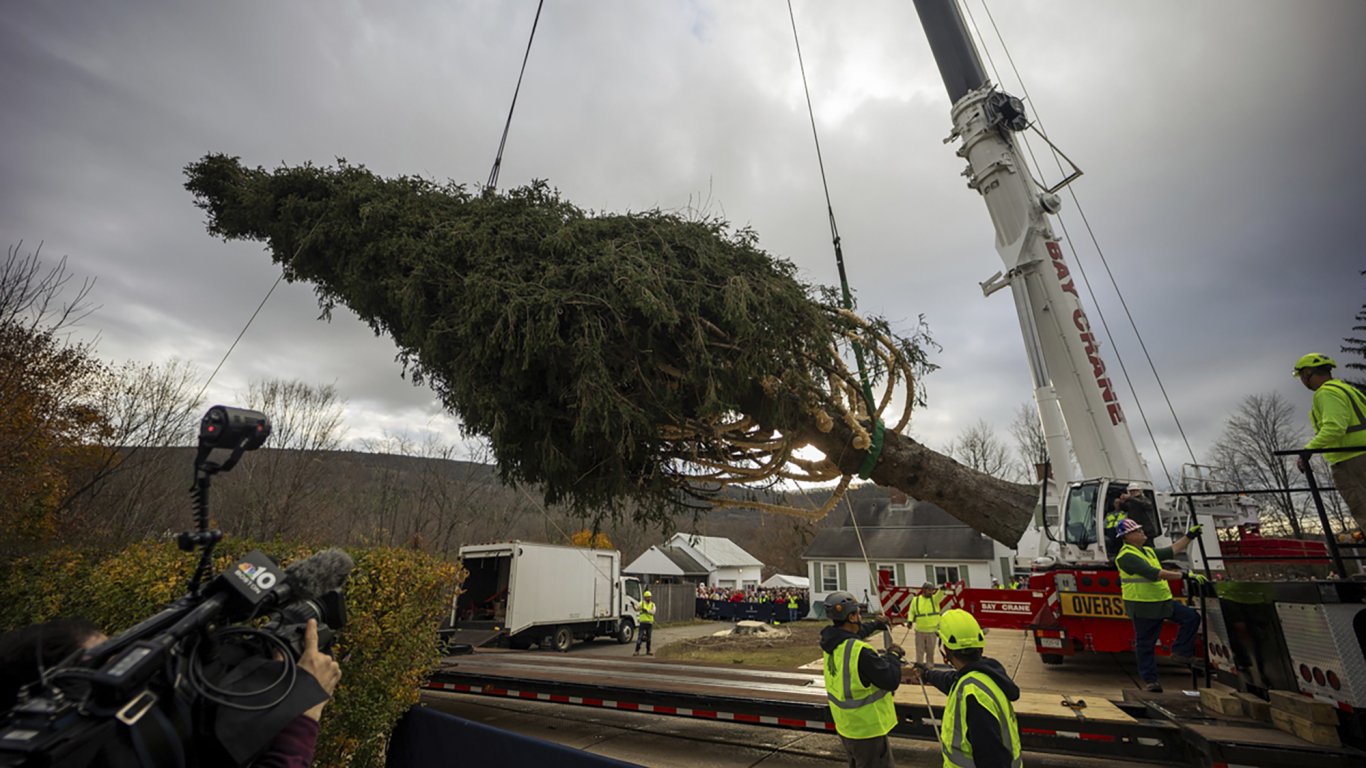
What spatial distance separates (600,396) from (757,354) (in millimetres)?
1535

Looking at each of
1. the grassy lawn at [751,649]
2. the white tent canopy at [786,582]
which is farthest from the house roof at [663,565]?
the grassy lawn at [751,649]

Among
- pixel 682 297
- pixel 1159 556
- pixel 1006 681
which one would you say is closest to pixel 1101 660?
pixel 1159 556

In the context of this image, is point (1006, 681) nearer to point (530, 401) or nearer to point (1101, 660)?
point (530, 401)

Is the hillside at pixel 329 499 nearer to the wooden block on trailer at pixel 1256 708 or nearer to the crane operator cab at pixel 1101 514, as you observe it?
the crane operator cab at pixel 1101 514

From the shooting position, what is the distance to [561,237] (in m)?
5.64

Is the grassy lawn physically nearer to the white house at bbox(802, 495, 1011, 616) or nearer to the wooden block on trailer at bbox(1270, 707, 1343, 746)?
the white house at bbox(802, 495, 1011, 616)

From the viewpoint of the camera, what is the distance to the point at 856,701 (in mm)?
4152

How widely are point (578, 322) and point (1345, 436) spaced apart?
19.6 feet

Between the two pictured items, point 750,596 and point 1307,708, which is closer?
point 1307,708

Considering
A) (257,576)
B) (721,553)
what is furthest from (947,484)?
(721,553)

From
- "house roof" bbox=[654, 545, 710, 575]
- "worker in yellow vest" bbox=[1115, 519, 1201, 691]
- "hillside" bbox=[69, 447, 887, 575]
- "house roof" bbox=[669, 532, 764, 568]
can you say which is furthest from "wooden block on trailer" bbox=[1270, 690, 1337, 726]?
"house roof" bbox=[669, 532, 764, 568]

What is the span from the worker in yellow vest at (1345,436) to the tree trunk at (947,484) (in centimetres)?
315

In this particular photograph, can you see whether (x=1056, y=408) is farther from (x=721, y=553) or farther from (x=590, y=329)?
(x=721, y=553)

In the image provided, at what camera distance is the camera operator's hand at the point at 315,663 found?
6.26ft
